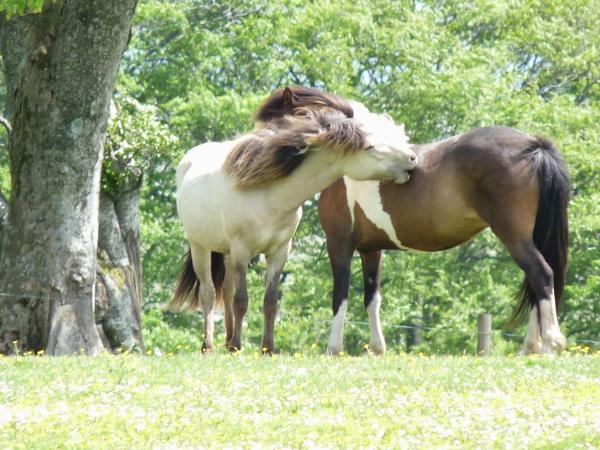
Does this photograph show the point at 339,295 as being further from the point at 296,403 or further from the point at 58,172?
the point at 296,403

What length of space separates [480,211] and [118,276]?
220 inches

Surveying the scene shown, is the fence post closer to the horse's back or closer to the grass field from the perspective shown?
the horse's back

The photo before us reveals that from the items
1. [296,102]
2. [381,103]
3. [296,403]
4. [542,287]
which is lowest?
[296,403]

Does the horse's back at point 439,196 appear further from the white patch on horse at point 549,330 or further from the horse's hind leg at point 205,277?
the horse's hind leg at point 205,277

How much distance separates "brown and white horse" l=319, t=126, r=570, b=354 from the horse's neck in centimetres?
105

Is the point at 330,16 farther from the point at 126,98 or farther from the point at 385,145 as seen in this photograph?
the point at 385,145

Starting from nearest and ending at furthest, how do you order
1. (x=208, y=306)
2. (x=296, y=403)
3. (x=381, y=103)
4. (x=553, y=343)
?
(x=296, y=403) < (x=553, y=343) < (x=208, y=306) < (x=381, y=103)

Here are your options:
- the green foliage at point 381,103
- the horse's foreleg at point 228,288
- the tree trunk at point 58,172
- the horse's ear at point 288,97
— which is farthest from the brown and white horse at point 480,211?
the green foliage at point 381,103

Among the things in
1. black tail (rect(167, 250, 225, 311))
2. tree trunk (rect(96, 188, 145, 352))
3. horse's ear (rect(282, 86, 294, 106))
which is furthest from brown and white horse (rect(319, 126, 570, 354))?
tree trunk (rect(96, 188, 145, 352))

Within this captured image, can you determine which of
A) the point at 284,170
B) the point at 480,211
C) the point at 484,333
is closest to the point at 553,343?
the point at 480,211

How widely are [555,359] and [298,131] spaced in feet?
11.8

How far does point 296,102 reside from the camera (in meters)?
13.5

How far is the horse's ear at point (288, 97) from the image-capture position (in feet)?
44.0

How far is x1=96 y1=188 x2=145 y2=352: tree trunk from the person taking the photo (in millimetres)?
15805
